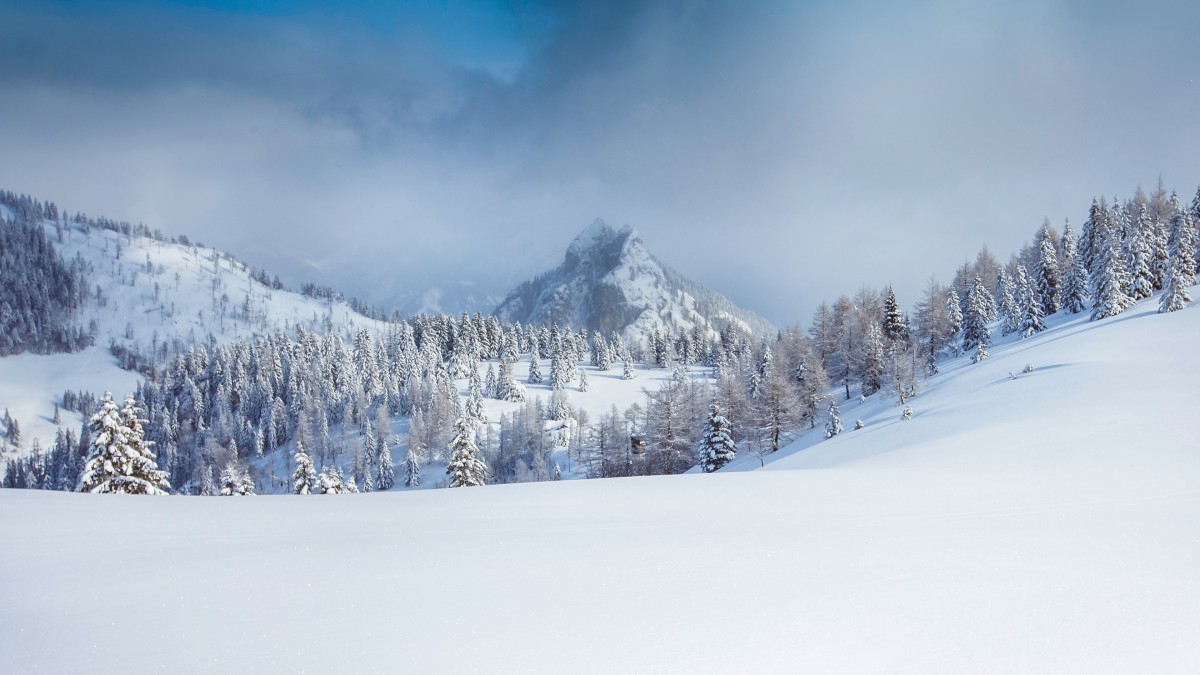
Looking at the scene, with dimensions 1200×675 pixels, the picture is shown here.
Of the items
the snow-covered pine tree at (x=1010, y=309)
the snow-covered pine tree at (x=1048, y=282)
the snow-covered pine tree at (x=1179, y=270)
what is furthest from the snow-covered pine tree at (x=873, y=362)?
the snow-covered pine tree at (x=1048, y=282)

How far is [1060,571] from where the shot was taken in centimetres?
554

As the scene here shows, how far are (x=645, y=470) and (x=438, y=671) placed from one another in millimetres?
53125

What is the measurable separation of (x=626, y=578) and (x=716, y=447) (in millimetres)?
39662

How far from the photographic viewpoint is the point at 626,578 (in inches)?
218

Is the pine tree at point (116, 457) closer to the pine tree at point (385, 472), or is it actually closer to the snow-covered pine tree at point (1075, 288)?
the pine tree at point (385, 472)

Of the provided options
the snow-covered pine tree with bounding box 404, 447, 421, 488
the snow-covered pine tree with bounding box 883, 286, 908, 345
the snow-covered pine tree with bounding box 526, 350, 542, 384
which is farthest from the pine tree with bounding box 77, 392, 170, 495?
the snow-covered pine tree with bounding box 526, 350, 542, 384

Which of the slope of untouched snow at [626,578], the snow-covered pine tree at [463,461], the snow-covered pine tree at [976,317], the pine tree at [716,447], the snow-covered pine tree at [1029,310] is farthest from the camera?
the snow-covered pine tree at [976,317]

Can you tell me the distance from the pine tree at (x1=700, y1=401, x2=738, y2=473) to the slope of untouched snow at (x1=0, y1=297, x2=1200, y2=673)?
32114 mm

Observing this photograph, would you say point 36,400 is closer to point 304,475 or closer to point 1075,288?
point 304,475

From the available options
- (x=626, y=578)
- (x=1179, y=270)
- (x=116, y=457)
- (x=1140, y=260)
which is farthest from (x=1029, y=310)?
(x=116, y=457)

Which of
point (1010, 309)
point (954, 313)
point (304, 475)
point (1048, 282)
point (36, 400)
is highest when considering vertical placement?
point (36, 400)

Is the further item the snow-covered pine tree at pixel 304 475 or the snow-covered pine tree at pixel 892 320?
the snow-covered pine tree at pixel 892 320

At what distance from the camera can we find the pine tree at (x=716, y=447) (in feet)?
141

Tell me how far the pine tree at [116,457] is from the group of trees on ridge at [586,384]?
57 cm
